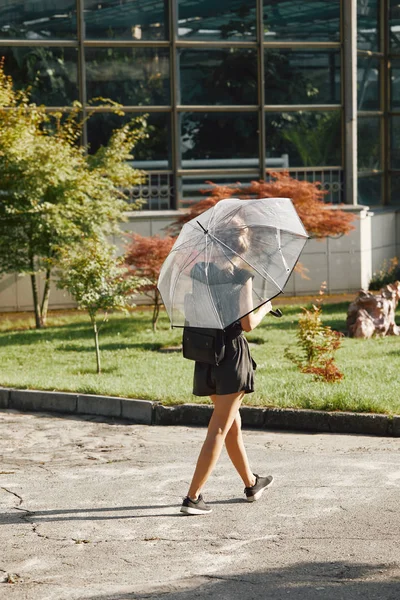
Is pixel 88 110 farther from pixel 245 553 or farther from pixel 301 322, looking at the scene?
pixel 245 553

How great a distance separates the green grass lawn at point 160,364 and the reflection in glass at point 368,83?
18.5ft

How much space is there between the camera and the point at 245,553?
254 inches

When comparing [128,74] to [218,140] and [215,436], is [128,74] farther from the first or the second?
[215,436]

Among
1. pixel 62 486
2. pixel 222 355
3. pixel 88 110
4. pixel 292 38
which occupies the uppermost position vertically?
pixel 292 38

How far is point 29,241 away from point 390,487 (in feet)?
37.5

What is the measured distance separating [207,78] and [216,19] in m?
1.15

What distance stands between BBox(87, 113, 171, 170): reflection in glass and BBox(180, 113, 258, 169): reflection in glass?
0.35m

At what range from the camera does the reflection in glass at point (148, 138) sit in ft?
68.6

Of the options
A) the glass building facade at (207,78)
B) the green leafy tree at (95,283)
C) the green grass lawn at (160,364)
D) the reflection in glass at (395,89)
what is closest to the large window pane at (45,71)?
the glass building facade at (207,78)

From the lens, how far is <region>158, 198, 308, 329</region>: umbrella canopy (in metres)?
7.25

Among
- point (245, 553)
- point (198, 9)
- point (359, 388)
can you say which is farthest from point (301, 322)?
point (198, 9)

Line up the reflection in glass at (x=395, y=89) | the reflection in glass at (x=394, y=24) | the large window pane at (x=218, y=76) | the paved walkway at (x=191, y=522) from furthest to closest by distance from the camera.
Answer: the reflection in glass at (x=395, y=89), the reflection in glass at (x=394, y=24), the large window pane at (x=218, y=76), the paved walkway at (x=191, y=522)

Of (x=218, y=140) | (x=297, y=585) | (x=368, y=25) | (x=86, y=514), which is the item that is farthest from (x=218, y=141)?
(x=297, y=585)

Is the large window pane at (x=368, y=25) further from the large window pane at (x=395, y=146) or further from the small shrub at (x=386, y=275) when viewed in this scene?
the small shrub at (x=386, y=275)
